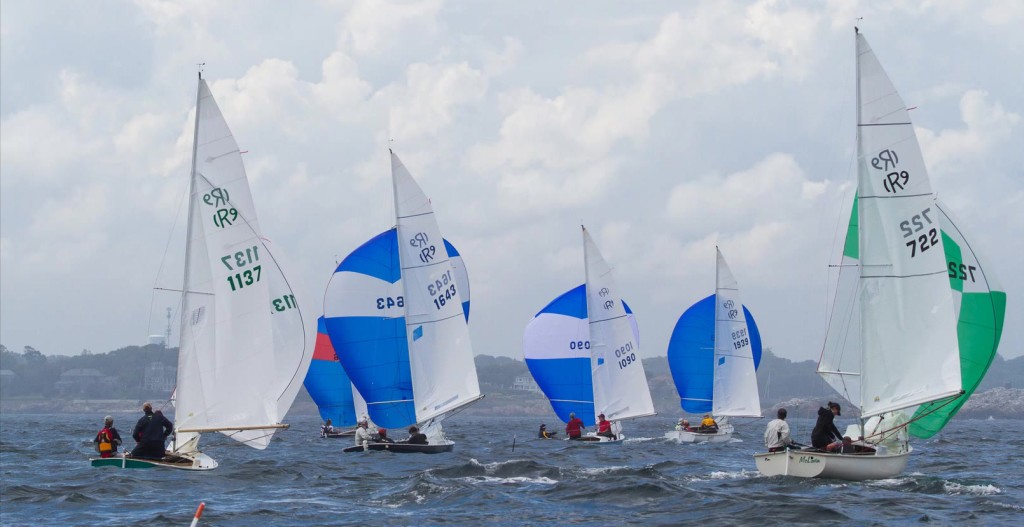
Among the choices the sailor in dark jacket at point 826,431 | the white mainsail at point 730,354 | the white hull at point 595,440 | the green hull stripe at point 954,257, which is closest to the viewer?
the sailor in dark jacket at point 826,431

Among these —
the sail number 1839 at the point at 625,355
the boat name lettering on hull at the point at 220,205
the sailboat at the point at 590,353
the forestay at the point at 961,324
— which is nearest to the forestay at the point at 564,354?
the sailboat at the point at 590,353

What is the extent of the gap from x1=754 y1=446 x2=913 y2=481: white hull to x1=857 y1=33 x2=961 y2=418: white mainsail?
0.93m

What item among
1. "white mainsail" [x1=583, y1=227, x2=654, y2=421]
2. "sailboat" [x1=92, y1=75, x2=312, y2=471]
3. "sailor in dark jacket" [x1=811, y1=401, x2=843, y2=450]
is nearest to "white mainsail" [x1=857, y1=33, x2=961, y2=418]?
"sailor in dark jacket" [x1=811, y1=401, x2=843, y2=450]

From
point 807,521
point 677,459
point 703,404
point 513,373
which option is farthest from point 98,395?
point 807,521

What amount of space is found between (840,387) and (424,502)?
8.74m

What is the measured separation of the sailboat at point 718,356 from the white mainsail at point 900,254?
19511 millimetres

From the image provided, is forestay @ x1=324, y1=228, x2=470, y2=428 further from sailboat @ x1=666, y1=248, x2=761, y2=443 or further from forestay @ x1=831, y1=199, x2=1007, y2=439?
sailboat @ x1=666, y1=248, x2=761, y2=443

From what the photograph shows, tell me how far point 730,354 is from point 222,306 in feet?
75.4

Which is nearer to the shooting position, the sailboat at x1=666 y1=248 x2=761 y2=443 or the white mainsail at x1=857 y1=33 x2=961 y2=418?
the white mainsail at x1=857 y1=33 x2=961 y2=418

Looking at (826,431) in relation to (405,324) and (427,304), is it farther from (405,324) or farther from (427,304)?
(405,324)

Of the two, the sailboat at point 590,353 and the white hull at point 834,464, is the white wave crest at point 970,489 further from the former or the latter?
the sailboat at point 590,353

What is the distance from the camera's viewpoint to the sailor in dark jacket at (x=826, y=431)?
18.7 m

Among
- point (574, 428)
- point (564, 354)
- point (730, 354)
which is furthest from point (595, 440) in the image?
point (730, 354)

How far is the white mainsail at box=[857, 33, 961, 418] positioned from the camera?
19109 mm
